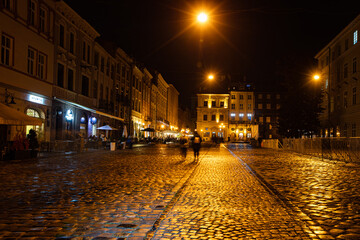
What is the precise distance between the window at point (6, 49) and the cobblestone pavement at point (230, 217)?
58.6ft

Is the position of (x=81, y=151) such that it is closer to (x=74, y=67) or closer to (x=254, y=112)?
(x=74, y=67)

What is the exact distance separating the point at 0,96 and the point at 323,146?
20.8m

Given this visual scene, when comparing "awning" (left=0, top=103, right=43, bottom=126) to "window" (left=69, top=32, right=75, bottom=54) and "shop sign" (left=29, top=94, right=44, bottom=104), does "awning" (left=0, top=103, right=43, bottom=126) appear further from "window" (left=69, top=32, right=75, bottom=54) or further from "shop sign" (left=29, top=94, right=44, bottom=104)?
"window" (left=69, top=32, right=75, bottom=54)

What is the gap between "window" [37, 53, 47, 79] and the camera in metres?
26.9

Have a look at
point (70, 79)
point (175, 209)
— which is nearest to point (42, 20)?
point (70, 79)

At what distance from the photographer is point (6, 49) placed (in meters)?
22.5

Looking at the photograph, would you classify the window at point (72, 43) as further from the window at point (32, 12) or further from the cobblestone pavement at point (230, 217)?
the cobblestone pavement at point (230, 217)

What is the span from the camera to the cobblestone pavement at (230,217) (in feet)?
16.7

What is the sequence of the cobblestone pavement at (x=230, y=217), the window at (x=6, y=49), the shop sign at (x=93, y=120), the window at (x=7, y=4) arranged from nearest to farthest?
1. the cobblestone pavement at (x=230, y=217)
2. the window at (x=7, y=4)
3. the window at (x=6, y=49)
4. the shop sign at (x=93, y=120)

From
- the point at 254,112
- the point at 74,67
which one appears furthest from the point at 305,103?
the point at 254,112

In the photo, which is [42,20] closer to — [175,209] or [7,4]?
[7,4]

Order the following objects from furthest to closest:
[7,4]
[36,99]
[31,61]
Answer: [36,99]
[31,61]
[7,4]

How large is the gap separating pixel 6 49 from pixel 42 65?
16.0 feet

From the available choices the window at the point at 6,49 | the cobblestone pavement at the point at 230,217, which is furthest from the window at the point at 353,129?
the window at the point at 6,49
